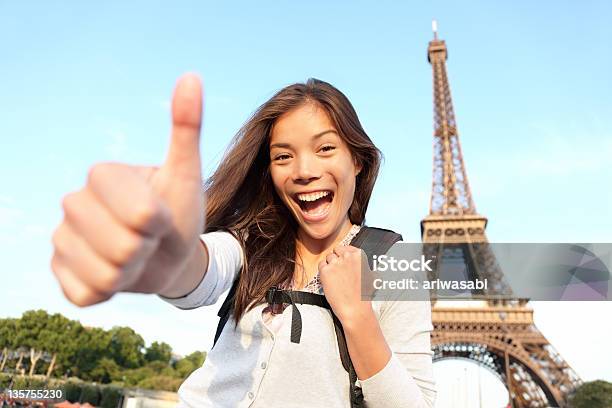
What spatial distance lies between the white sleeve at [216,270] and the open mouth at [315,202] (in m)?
0.30

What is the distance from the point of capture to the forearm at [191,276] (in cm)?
129

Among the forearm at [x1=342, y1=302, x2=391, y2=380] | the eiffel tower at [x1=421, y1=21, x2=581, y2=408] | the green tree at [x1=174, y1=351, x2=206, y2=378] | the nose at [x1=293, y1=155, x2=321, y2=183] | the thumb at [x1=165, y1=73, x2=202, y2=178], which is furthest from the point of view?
the green tree at [x1=174, y1=351, x2=206, y2=378]

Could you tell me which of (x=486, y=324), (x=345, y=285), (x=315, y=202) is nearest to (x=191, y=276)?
(x=345, y=285)

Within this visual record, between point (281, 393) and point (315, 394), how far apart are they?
0.33ft

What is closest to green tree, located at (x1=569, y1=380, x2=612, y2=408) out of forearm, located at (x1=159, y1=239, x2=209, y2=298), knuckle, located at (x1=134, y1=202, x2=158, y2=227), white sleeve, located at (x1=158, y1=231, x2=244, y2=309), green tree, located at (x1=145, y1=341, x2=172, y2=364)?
white sleeve, located at (x1=158, y1=231, x2=244, y2=309)

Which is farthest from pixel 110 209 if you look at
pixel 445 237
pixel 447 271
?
pixel 445 237

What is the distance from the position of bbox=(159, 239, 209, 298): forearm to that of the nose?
60 cm

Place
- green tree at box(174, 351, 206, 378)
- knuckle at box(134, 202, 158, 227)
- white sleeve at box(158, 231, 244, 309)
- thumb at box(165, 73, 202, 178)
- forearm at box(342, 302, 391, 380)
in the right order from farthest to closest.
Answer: green tree at box(174, 351, 206, 378) < forearm at box(342, 302, 391, 380) < white sleeve at box(158, 231, 244, 309) < thumb at box(165, 73, 202, 178) < knuckle at box(134, 202, 158, 227)

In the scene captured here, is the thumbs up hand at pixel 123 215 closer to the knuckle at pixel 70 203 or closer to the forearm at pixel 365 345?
the knuckle at pixel 70 203

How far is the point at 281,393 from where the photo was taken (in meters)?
1.58

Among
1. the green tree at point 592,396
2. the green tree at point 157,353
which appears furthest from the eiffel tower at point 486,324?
the green tree at point 157,353

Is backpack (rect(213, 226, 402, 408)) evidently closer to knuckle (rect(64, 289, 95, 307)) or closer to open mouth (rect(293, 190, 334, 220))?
open mouth (rect(293, 190, 334, 220))

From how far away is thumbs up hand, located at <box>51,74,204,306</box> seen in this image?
0.77 m

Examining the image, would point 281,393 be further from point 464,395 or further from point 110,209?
point 464,395
